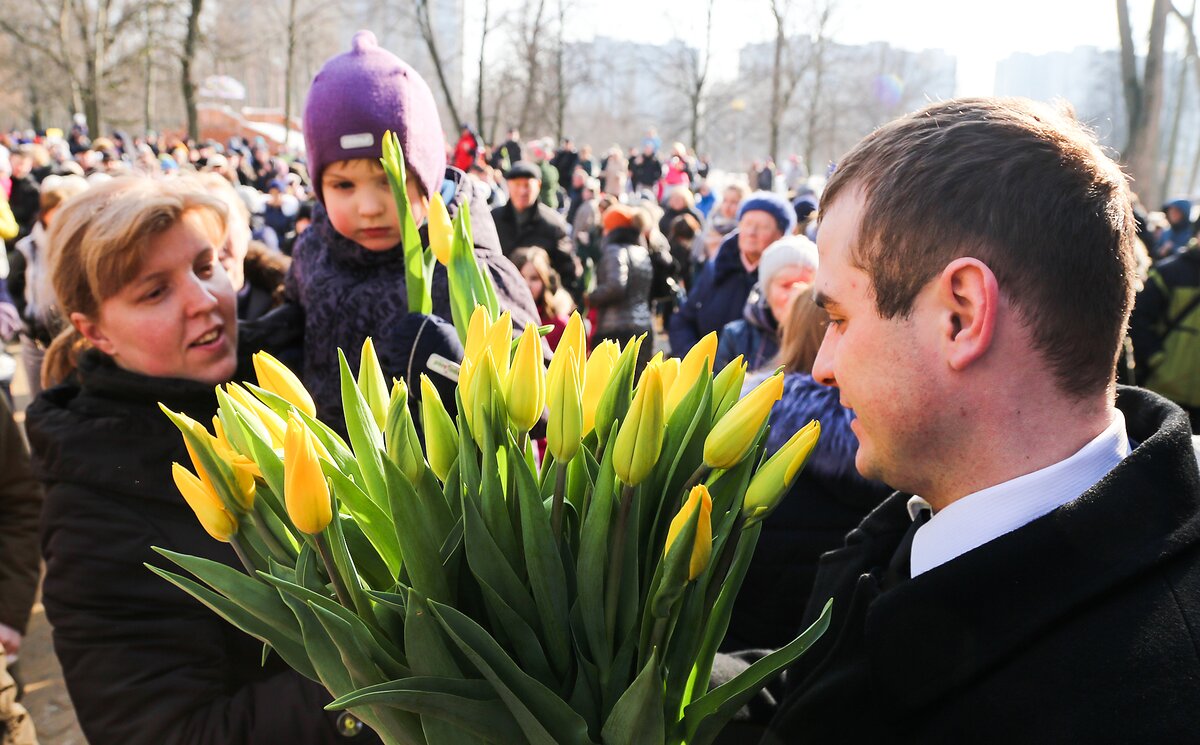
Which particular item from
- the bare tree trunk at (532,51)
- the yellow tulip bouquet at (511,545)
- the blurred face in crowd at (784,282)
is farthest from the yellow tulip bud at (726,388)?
the bare tree trunk at (532,51)

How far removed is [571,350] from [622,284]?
199 inches

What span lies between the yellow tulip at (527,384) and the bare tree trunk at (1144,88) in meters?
12.2

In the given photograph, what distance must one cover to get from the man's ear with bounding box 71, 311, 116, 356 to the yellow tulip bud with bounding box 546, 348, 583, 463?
1.22 metres

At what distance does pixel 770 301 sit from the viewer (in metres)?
3.64

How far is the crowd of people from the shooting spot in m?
0.90

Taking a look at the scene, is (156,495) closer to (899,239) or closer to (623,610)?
(623,610)

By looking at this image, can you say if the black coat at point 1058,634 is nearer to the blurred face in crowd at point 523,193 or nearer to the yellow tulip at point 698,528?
the yellow tulip at point 698,528

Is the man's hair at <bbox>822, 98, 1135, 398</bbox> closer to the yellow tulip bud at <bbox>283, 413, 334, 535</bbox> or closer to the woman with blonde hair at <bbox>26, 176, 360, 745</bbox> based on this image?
the yellow tulip bud at <bbox>283, 413, 334, 535</bbox>

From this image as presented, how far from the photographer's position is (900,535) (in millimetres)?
1271

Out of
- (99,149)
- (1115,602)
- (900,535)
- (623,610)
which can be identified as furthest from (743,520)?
(99,149)

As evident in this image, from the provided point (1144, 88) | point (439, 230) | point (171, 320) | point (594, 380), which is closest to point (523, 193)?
point (171, 320)

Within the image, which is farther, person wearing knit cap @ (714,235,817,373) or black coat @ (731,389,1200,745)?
person wearing knit cap @ (714,235,817,373)

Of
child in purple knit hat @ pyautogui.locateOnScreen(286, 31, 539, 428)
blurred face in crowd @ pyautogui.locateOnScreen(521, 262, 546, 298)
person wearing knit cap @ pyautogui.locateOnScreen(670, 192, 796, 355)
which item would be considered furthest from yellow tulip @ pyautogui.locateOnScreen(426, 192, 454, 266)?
person wearing knit cap @ pyautogui.locateOnScreen(670, 192, 796, 355)

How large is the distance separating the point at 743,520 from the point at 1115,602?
37 centimetres
